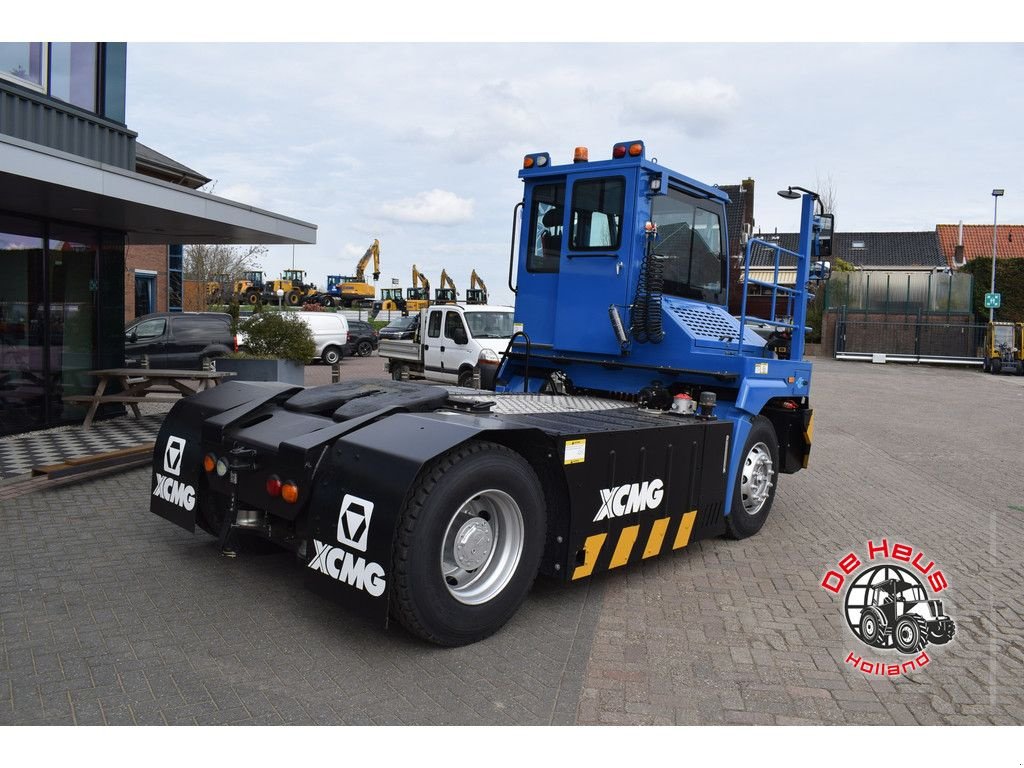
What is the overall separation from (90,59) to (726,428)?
9503 millimetres

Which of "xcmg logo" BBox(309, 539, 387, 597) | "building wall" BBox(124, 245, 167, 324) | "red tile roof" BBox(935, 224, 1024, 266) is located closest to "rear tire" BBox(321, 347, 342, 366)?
"building wall" BBox(124, 245, 167, 324)

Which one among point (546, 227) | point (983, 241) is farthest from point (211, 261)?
point (983, 241)

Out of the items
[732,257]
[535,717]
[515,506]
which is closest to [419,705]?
[535,717]

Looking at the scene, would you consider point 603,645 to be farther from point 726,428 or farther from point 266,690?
point 726,428

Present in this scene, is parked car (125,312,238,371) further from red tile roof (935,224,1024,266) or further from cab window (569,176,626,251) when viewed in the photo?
red tile roof (935,224,1024,266)

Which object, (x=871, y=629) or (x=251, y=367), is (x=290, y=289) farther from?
(x=871, y=629)

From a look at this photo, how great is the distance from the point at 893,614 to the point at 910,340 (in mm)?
33467

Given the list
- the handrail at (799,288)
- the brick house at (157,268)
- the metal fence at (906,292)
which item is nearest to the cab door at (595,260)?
the handrail at (799,288)

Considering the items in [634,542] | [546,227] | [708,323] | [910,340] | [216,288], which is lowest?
[634,542]

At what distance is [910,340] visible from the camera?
34.1m

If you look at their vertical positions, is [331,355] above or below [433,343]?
below

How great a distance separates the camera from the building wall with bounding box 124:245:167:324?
22.9 m

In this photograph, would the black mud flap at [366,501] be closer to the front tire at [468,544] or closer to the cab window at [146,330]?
the front tire at [468,544]

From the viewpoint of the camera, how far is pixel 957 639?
14.5ft
